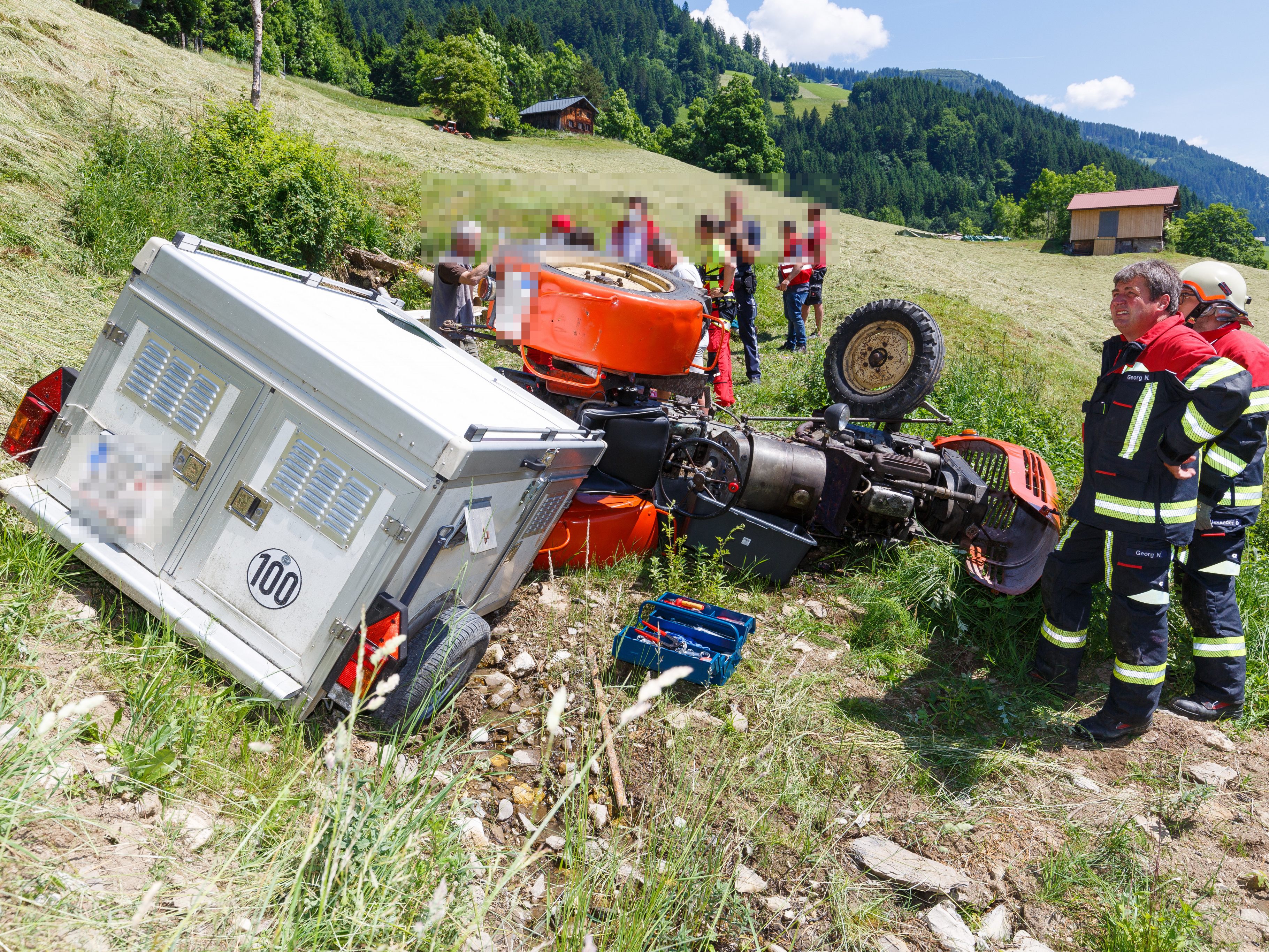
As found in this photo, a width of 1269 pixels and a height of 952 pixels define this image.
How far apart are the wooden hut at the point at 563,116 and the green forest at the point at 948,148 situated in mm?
14728

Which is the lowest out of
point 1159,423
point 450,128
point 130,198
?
point 130,198

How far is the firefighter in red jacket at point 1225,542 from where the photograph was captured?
351 centimetres

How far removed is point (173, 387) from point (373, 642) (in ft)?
3.77

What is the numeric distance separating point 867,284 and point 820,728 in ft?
48.8

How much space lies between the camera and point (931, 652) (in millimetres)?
4109

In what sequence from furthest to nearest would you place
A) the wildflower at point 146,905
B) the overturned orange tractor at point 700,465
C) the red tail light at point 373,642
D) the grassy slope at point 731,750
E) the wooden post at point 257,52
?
the wooden post at point 257,52 → the overturned orange tractor at point 700,465 → the red tail light at point 373,642 → the grassy slope at point 731,750 → the wildflower at point 146,905

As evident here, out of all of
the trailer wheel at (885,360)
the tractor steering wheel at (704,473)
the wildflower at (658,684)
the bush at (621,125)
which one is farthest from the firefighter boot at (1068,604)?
the bush at (621,125)

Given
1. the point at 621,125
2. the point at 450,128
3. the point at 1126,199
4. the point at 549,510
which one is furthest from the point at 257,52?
the point at 621,125

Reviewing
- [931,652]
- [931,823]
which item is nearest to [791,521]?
[931,652]

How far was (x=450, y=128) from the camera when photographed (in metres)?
37.7

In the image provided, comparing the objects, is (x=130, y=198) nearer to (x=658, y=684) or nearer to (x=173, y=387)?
(x=173, y=387)

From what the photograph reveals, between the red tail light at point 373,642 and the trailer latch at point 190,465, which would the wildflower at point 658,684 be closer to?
the red tail light at point 373,642

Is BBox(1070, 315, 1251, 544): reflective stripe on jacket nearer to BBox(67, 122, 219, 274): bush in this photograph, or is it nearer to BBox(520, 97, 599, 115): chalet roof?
BBox(67, 122, 219, 274): bush

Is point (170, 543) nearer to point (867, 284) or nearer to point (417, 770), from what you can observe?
point (417, 770)
